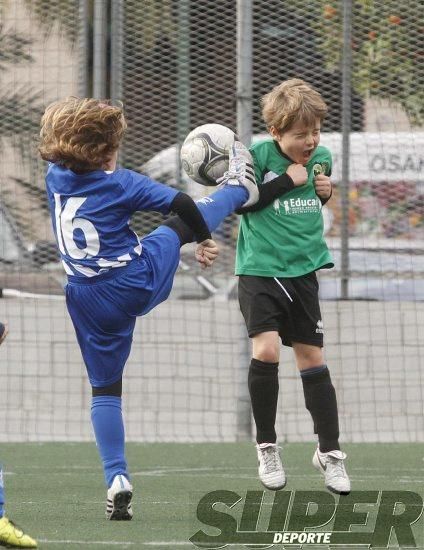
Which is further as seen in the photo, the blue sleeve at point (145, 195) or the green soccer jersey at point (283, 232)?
the green soccer jersey at point (283, 232)

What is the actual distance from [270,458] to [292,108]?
5.04 feet

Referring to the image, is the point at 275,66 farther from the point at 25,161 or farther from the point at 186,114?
the point at 25,161

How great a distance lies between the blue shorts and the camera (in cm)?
560

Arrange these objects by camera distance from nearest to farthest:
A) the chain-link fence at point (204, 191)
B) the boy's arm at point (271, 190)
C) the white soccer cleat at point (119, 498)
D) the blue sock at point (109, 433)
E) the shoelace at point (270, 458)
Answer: the white soccer cleat at point (119, 498), the blue sock at point (109, 433), the shoelace at point (270, 458), the boy's arm at point (271, 190), the chain-link fence at point (204, 191)

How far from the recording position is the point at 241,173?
6328mm

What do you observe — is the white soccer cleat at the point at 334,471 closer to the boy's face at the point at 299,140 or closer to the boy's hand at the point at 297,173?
the boy's hand at the point at 297,173

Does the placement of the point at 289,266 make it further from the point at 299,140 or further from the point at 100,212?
the point at 100,212

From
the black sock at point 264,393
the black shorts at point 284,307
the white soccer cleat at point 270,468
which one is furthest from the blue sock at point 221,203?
the white soccer cleat at point 270,468

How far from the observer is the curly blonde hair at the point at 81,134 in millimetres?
5570

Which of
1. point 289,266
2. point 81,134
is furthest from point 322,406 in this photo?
point 81,134

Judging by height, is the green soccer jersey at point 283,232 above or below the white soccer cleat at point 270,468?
above

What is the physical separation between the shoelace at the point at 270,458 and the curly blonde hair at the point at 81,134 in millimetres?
1509

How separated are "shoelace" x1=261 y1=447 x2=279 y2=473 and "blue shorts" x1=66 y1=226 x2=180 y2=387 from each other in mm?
892
